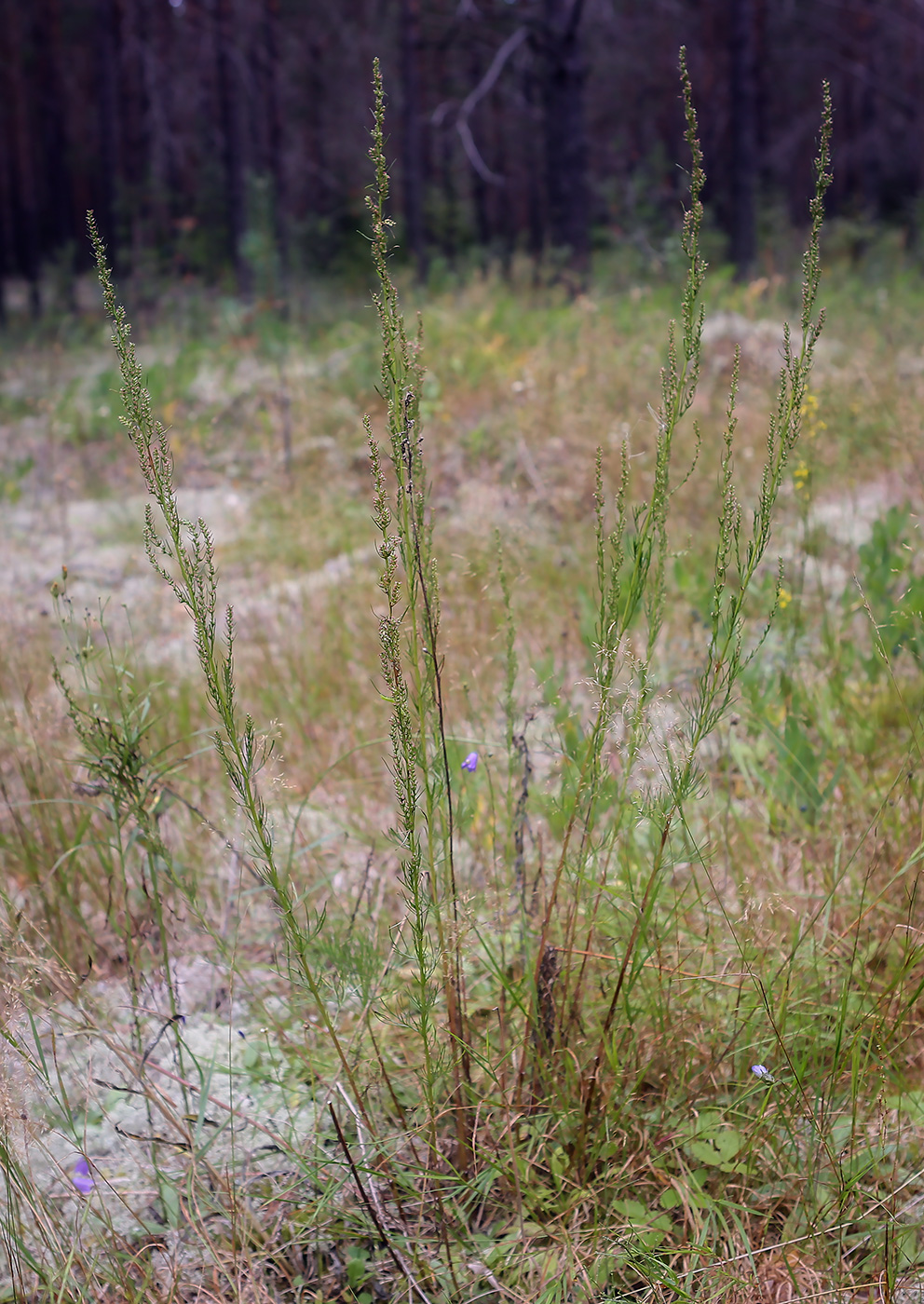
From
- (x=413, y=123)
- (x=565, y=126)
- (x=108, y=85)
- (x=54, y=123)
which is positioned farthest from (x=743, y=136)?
(x=54, y=123)

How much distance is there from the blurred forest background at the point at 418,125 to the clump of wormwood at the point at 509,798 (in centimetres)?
993

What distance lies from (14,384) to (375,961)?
10.6 meters

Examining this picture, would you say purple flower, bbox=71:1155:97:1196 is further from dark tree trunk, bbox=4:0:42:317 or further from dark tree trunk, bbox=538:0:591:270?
dark tree trunk, bbox=4:0:42:317

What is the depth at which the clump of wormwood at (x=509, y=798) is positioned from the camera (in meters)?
1.14

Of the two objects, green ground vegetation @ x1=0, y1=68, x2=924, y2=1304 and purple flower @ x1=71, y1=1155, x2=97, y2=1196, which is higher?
green ground vegetation @ x1=0, y1=68, x2=924, y2=1304

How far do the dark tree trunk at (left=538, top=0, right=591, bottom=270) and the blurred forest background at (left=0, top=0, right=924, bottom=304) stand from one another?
3 cm

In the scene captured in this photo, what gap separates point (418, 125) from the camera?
14.6 meters

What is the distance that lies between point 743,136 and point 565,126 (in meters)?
3.20

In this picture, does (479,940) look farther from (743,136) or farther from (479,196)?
(479,196)

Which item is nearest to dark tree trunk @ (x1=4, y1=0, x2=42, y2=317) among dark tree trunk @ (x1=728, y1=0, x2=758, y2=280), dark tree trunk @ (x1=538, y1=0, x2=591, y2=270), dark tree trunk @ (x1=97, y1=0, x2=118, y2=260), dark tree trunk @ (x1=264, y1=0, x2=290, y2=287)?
dark tree trunk @ (x1=97, y1=0, x2=118, y2=260)

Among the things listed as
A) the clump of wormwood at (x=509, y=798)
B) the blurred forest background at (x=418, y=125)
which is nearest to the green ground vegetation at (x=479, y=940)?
the clump of wormwood at (x=509, y=798)

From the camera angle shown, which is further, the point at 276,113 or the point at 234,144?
the point at 234,144

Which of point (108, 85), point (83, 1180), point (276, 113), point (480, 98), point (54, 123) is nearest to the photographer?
point (83, 1180)

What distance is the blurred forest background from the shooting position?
1378 cm
